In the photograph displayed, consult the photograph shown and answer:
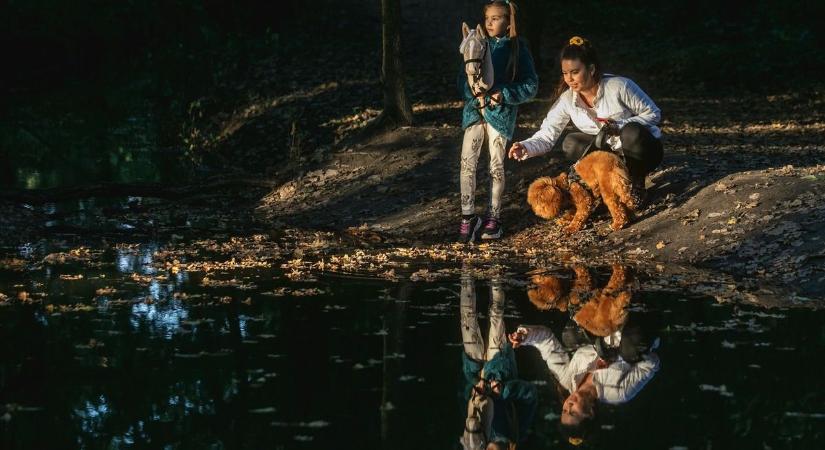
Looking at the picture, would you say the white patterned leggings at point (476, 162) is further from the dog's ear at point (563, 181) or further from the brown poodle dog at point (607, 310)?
the brown poodle dog at point (607, 310)

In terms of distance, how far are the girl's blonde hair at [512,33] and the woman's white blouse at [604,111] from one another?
602 mm

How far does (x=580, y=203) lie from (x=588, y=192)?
0.46 ft

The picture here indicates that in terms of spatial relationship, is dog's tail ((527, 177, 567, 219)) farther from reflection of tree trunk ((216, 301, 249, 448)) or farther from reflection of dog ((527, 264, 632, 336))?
reflection of tree trunk ((216, 301, 249, 448))

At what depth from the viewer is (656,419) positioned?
5648 mm

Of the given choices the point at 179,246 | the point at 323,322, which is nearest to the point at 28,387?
the point at 323,322

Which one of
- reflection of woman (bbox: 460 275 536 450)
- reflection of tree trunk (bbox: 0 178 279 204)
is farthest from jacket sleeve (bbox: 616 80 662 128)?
reflection of tree trunk (bbox: 0 178 279 204)

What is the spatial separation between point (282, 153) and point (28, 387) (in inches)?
489

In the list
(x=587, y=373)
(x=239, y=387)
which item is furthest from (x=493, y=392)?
(x=239, y=387)

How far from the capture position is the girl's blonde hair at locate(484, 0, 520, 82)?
10.9 metres

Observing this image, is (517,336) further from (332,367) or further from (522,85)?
(522,85)

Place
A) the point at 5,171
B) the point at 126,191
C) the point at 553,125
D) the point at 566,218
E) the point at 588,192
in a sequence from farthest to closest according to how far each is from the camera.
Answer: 1. the point at 5,171
2. the point at 126,191
3. the point at 566,218
4. the point at 588,192
5. the point at 553,125

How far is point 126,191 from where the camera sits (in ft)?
45.5

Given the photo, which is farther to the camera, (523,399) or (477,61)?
(477,61)

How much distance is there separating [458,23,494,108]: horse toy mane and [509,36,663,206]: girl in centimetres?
64
